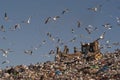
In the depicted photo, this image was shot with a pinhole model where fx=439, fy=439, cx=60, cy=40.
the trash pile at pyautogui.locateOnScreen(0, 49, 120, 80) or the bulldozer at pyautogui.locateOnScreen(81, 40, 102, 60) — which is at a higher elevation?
the bulldozer at pyautogui.locateOnScreen(81, 40, 102, 60)

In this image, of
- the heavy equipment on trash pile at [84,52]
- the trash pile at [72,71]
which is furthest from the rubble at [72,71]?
the heavy equipment on trash pile at [84,52]

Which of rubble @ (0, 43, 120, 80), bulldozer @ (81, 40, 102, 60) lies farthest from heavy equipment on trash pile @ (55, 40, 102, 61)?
rubble @ (0, 43, 120, 80)

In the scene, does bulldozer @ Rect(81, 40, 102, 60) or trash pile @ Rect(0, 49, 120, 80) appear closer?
trash pile @ Rect(0, 49, 120, 80)

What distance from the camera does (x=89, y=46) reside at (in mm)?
38500

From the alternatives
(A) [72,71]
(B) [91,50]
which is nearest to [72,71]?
(A) [72,71]

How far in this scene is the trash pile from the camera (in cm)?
2567

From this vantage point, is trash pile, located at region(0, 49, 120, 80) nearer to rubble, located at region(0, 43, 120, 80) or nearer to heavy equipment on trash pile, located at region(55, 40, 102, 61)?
rubble, located at region(0, 43, 120, 80)

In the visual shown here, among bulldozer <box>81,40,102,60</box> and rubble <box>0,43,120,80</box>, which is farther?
bulldozer <box>81,40,102,60</box>

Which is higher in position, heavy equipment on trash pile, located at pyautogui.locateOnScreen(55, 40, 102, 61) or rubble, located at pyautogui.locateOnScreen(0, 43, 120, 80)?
heavy equipment on trash pile, located at pyautogui.locateOnScreen(55, 40, 102, 61)

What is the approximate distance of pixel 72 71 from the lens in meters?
28.4

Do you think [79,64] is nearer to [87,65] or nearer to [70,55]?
[87,65]

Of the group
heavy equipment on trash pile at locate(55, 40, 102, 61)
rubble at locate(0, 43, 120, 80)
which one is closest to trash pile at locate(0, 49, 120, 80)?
rubble at locate(0, 43, 120, 80)

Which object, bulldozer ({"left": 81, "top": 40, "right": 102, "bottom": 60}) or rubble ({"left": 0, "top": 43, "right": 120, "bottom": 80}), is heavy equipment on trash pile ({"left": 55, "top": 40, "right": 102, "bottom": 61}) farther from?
rubble ({"left": 0, "top": 43, "right": 120, "bottom": 80})

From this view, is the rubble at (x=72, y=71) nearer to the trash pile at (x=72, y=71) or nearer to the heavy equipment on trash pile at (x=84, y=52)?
the trash pile at (x=72, y=71)
